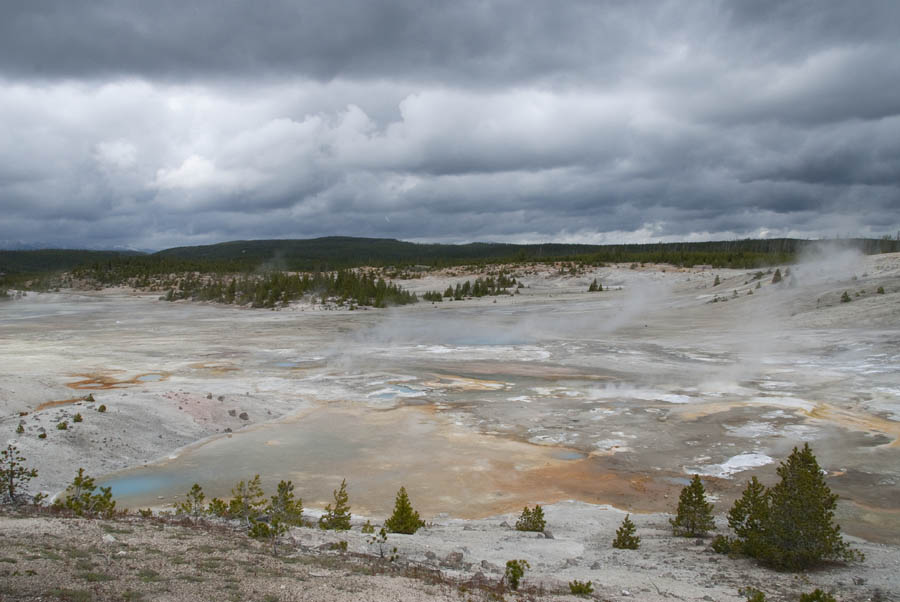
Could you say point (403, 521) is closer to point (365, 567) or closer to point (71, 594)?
point (365, 567)

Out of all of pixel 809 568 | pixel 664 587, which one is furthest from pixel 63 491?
pixel 809 568

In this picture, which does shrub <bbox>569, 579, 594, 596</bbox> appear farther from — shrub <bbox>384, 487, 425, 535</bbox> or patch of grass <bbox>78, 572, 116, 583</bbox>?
patch of grass <bbox>78, 572, 116, 583</bbox>

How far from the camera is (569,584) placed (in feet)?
20.2

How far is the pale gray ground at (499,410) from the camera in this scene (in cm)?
1138

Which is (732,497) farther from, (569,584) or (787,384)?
(787,384)

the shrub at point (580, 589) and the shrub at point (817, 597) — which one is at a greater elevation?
the shrub at point (817, 597)

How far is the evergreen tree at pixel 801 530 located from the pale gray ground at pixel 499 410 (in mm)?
398

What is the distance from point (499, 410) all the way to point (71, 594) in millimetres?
12893

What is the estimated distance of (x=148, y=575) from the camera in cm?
544

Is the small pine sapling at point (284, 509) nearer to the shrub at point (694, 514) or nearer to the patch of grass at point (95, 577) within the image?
the patch of grass at point (95, 577)

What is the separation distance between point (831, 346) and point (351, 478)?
69.6 feet

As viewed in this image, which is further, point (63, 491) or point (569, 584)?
point (63, 491)

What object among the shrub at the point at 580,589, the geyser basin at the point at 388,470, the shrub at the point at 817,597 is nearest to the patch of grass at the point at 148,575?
the shrub at the point at 580,589

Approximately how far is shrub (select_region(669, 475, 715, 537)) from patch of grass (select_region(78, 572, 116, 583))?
705 cm
